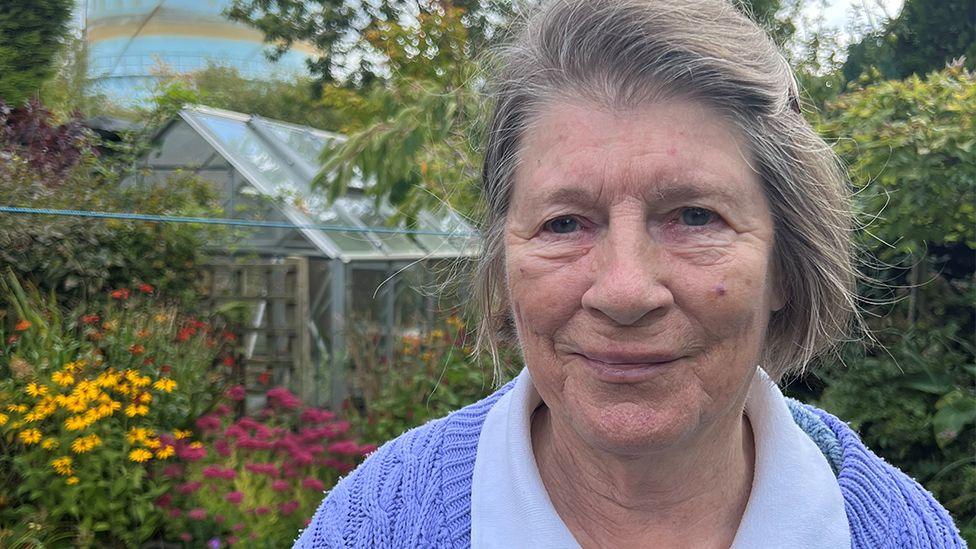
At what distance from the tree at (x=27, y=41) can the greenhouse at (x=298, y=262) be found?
104cm

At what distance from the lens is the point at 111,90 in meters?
13.5

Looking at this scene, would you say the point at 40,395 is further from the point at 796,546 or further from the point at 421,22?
the point at 421,22

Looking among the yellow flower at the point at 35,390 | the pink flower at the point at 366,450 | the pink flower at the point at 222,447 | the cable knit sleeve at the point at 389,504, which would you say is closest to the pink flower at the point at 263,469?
the pink flower at the point at 222,447

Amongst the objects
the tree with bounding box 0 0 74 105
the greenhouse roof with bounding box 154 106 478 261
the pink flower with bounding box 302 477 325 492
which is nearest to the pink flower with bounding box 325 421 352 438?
the pink flower with bounding box 302 477 325 492

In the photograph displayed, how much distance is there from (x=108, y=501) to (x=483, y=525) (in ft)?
9.17

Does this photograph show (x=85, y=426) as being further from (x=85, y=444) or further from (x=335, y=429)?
(x=335, y=429)

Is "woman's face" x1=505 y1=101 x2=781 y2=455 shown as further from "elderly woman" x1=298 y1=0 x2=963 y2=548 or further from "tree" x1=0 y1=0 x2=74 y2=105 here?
"tree" x1=0 y1=0 x2=74 y2=105

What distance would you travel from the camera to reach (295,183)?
7.21m

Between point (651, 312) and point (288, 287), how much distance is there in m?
5.50

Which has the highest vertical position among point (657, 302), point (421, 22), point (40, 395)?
point (657, 302)

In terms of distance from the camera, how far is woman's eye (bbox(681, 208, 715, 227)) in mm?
1072

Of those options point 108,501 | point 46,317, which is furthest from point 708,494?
point 46,317

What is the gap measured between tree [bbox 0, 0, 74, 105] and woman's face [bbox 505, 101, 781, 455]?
569 cm

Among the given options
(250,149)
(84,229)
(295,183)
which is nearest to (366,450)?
(84,229)
